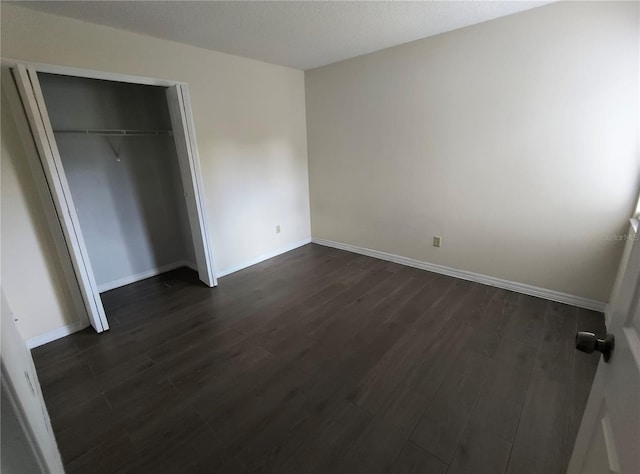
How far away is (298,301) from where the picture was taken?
2.78m

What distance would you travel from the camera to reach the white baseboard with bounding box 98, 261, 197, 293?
3.16 m

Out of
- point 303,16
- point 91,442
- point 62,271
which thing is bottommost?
point 91,442

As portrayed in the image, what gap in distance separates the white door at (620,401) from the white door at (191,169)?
2.94 meters

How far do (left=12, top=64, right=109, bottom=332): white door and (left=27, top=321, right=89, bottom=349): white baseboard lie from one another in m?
0.09

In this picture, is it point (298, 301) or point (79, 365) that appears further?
point (298, 301)

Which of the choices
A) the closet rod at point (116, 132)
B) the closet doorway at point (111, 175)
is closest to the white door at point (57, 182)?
the closet doorway at point (111, 175)

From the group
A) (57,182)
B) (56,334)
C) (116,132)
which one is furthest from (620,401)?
(116,132)

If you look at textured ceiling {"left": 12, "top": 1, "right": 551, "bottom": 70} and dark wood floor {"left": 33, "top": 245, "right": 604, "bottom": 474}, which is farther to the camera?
textured ceiling {"left": 12, "top": 1, "right": 551, "bottom": 70}

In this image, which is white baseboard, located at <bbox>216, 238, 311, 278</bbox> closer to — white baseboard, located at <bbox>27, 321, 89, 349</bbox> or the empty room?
the empty room

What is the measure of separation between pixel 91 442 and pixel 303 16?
2979 millimetres

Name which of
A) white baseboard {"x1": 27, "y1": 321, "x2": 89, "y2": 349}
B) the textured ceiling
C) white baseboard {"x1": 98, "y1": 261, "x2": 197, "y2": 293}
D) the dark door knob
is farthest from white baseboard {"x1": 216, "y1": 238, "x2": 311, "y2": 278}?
the dark door knob

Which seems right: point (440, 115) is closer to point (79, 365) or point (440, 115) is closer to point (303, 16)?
point (303, 16)

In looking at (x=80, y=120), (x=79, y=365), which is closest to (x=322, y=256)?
(x=79, y=365)

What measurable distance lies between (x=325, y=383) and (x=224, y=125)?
2679mm
